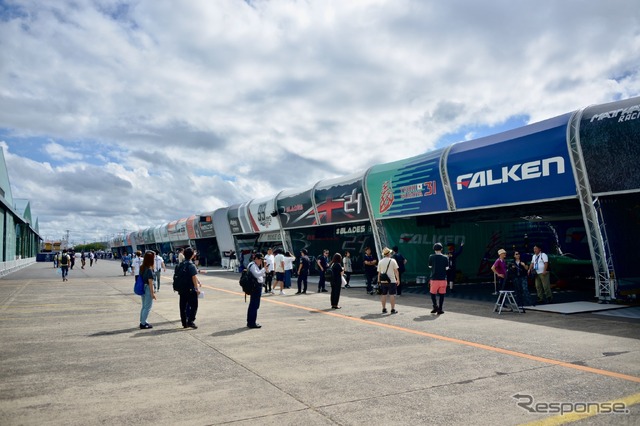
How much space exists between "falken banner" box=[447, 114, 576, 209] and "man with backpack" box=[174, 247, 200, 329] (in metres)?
10.5

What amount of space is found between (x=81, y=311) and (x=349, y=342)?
8613 millimetres

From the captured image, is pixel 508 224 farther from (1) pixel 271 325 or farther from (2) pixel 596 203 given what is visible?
(1) pixel 271 325

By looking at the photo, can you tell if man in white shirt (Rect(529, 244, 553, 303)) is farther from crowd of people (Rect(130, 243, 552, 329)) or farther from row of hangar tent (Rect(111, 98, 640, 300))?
row of hangar tent (Rect(111, 98, 640, 300))

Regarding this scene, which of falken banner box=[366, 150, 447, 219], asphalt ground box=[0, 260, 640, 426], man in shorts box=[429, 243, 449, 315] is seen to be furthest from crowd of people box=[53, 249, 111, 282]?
man in shorts box=[429, 243, 449, 315]

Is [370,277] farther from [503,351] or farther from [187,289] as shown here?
[503,351]

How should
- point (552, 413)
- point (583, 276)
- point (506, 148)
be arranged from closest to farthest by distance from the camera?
1. point (552, 413)
2. point (506, 148)
3. point (583, 276)

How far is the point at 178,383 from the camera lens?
5629mm

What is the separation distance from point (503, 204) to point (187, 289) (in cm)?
1079

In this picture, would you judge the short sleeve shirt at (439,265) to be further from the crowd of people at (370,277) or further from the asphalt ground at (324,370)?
the asphalt ground at (324,370)

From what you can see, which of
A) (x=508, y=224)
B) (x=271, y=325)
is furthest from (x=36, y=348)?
(x=508, y=224)

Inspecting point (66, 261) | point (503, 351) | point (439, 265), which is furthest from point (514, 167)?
point (66, 261)

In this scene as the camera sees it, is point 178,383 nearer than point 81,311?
Yes

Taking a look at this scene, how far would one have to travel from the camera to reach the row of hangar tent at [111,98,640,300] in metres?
12.5

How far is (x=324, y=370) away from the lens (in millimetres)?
6203
